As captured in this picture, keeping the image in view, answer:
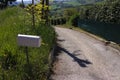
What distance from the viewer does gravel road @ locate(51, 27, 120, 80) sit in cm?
1298

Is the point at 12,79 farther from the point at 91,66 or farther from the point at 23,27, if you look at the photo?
the point at 23,27

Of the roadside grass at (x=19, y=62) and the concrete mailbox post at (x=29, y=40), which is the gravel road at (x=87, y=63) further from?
the concrete mailbox post at (x=29, y=40)

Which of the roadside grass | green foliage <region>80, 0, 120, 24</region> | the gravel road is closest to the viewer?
the roadside grass

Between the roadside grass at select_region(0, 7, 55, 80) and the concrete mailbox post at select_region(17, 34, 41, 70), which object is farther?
the roadside grass at select_region(0, 7, 55, 80)

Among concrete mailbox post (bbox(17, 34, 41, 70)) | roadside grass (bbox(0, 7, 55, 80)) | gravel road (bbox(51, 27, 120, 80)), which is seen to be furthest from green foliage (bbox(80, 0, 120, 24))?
concrete mailbox post (bbox(17, 34, 41, 70))

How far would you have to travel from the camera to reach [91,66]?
14.7m

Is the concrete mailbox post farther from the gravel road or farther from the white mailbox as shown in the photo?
the gravel road

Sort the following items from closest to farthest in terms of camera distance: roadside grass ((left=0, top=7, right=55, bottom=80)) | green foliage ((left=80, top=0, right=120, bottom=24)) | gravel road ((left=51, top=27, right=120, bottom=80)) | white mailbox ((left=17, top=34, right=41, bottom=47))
A: white mailbox ((left=17, top=34, right=41, bottom=47)) → roadside grass ((left=0, top=7, right=55, bottom=80)) → gravel road ((left=51, top=27, right=120, bottom=80)) → green foliage ((left=80, top=0, right=120, bottom=24))

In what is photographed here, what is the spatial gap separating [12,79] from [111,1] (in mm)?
16445

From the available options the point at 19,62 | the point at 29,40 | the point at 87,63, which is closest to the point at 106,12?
the point at 87,63

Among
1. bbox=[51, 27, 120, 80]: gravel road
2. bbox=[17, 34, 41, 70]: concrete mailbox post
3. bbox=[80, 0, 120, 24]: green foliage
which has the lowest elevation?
bbox=[51, 27, 120, 80]: gravel road

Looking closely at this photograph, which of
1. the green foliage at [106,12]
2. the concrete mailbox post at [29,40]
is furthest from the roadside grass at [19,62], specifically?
the green foliage at [106,12]

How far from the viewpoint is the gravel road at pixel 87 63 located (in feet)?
42.6

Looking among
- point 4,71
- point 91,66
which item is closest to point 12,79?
point 4,71
